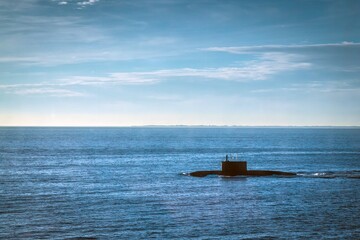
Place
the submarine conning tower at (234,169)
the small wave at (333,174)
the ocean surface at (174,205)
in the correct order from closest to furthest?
1. the ocean surface at (174,205)
2. the small wave at (333,174)
3. the submarine conning tower at (234,169)

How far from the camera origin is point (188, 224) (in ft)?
182

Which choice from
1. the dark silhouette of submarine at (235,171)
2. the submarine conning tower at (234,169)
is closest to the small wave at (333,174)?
the dark silhouette of submarine at (235,171)

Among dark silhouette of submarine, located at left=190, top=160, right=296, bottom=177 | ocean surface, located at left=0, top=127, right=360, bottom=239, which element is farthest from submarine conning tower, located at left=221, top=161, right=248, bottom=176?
ocean surface, located at left=0, top=127, right=360, bottom=239

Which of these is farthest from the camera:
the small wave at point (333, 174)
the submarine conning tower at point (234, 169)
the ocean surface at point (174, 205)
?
the submarine conning tower at point (234, 169)

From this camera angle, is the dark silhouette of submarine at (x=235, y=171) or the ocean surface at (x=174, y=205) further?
the dark silhouette of submarine at (x=235, y=171)

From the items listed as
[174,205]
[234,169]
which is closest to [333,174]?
[234,169]

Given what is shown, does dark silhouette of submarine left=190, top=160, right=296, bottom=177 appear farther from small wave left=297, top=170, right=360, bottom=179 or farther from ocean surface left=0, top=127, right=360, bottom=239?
small wave left=297, top=170, right=360, bottom=179

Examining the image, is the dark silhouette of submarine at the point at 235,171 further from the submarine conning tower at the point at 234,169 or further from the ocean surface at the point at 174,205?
the ocean surface at the point at 174,205

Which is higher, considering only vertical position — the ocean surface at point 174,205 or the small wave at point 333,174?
the small wave at point 333,174

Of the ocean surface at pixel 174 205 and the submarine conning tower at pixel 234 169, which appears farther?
the submarine conning tower at pixel 234 169

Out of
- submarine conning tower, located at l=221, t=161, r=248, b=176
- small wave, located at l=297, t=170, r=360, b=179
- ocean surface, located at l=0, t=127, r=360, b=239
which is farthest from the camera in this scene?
submarine conning tower, located at l=221, t=161, r=248, b=176

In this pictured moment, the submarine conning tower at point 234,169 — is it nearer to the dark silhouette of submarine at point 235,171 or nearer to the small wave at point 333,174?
the dark silhouette of submarine at point 235,171

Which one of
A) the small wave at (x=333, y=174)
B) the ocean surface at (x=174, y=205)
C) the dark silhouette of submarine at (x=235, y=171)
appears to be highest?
the dark silhouette of submarine at (x=235, y=171)

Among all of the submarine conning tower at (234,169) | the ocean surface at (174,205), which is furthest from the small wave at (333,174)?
the submarine conning tower at (234,169)
